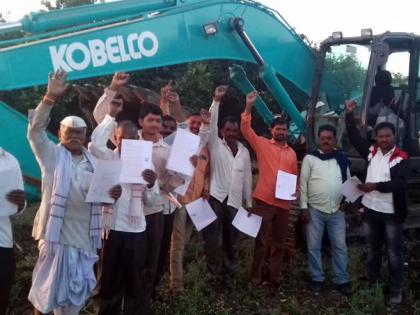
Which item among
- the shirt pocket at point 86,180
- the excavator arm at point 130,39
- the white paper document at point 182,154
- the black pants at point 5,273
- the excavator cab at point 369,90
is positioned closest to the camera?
the black pants at point 5,273

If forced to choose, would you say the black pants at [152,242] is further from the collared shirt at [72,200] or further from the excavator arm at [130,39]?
Result: the excavator arm at [130,39]

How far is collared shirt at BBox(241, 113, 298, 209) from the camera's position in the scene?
221 inches

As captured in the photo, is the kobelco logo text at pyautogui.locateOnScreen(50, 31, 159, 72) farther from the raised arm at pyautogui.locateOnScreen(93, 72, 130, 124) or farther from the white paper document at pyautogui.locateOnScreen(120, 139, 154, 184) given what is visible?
the white paper document at pyautogui.locateOnScreen(120, 139, 154, 184)

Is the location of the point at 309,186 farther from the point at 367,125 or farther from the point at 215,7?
the point at 215,7

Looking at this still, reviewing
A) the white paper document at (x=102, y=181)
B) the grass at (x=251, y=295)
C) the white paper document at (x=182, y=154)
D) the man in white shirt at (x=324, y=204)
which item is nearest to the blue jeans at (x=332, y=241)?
the man in white shirt at (x=324, y=204)

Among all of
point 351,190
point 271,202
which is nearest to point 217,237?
point 271,202

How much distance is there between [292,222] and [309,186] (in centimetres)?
71

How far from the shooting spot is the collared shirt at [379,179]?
5.42 meters

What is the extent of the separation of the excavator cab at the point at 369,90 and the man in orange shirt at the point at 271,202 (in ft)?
4.44

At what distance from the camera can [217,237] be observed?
→ 546 cm

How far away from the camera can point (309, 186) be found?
5766 mm

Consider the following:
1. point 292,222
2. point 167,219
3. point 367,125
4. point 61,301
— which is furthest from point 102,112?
point 367,125

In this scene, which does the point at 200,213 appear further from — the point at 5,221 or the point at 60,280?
the point at 5,221

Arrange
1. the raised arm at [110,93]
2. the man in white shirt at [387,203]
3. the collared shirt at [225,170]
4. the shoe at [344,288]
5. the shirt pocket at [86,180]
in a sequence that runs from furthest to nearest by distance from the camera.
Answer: the shoe at [344,288] → the collared shirt at [225,170] → the man in white shirt at [387,203] → the raised arm at [110,93] → the shirt pocket at [86,180]
